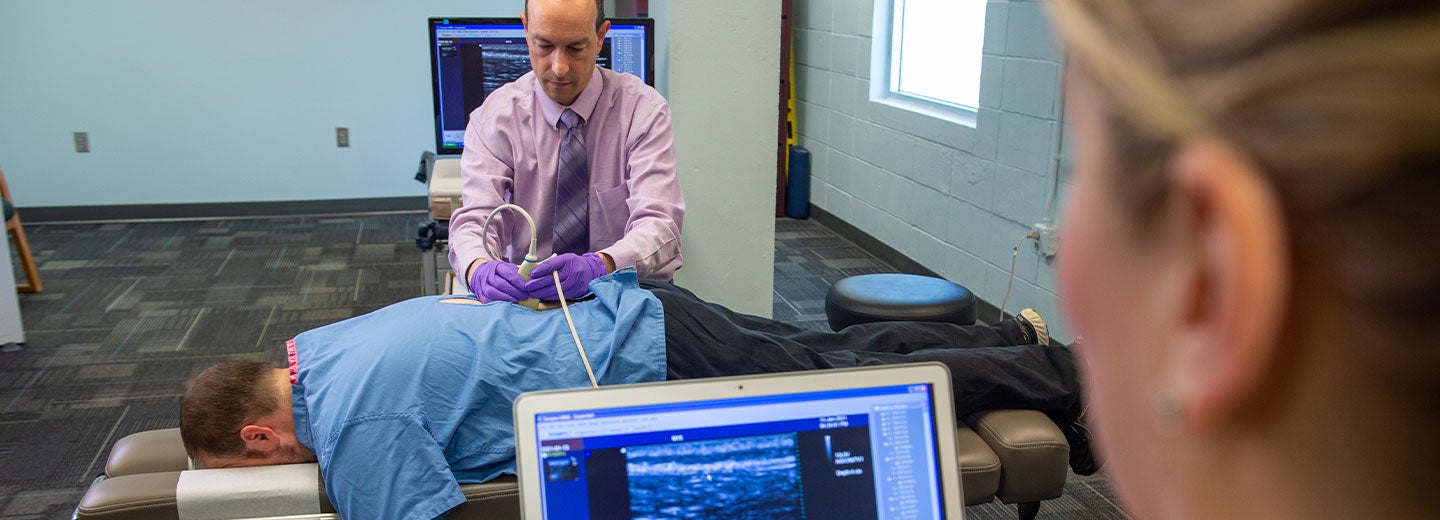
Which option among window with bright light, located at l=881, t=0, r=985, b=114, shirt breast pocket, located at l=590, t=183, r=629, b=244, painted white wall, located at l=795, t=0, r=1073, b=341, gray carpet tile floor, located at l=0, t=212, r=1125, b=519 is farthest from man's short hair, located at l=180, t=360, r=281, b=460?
window with bright light, located at l=881, t=0, r=985, b=114

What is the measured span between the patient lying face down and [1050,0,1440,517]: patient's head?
148 cm

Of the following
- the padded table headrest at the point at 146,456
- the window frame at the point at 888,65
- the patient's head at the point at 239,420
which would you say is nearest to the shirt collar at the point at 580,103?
the patient's head at the point at 239,420

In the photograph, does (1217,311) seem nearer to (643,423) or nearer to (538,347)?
(643,423)

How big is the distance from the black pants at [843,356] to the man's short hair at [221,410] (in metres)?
0.68

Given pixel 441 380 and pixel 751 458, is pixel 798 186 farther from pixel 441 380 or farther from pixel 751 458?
pixel 751 458

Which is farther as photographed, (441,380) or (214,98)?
(214,98)

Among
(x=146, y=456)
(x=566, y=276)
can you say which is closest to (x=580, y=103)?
(x=566, y=276)

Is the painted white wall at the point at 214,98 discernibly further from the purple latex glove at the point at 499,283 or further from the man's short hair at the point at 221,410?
the man's short hair at the point at 221,410

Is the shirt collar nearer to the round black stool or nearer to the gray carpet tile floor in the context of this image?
the round black stool

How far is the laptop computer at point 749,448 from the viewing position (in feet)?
3.11

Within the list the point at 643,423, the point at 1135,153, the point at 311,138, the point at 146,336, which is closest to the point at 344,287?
the point at 146,336

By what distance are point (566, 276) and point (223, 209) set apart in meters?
4.58

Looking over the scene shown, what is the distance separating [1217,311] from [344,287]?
179 inches

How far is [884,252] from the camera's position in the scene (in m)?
4.95
